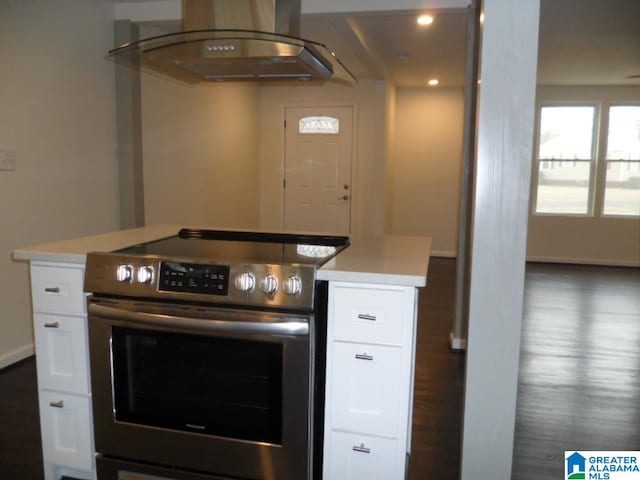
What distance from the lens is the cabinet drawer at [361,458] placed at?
176cm

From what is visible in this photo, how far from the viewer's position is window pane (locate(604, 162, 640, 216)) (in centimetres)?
685

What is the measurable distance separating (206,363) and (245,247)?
508 mm

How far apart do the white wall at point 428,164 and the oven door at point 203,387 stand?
228 inches

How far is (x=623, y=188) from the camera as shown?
22.6 ft

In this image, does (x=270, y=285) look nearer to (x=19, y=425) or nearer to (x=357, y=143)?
(x=19, y=425)

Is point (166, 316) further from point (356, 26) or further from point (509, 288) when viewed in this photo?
point (356, 26)

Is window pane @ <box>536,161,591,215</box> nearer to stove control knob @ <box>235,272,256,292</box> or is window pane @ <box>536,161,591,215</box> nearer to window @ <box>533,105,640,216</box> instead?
window @ <box>533,105,640,216</box>

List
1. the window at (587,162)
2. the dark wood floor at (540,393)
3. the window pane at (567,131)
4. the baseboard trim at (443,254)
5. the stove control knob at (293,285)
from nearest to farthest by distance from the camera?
the stove control knob at (293,285)
the dark wood floor at (540,393)
the window at (587,162)
the window pane at (567,131)
the baseboard trim at (443,254)

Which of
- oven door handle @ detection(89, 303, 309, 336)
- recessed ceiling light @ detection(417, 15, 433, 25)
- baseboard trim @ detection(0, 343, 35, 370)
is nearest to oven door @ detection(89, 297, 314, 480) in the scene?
oven door handle @ detection(89, 303, 309, 336)

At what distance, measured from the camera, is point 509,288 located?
1635 mm

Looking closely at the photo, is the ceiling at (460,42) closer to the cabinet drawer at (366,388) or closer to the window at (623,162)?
the window at (623,162)

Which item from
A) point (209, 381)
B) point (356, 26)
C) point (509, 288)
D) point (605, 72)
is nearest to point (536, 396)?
point (509, 288)

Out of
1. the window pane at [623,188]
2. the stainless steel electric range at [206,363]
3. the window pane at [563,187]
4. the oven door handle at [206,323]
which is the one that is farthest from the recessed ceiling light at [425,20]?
the window pane at [623,188]

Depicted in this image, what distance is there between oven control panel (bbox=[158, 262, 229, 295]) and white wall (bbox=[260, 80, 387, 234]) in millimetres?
4735
